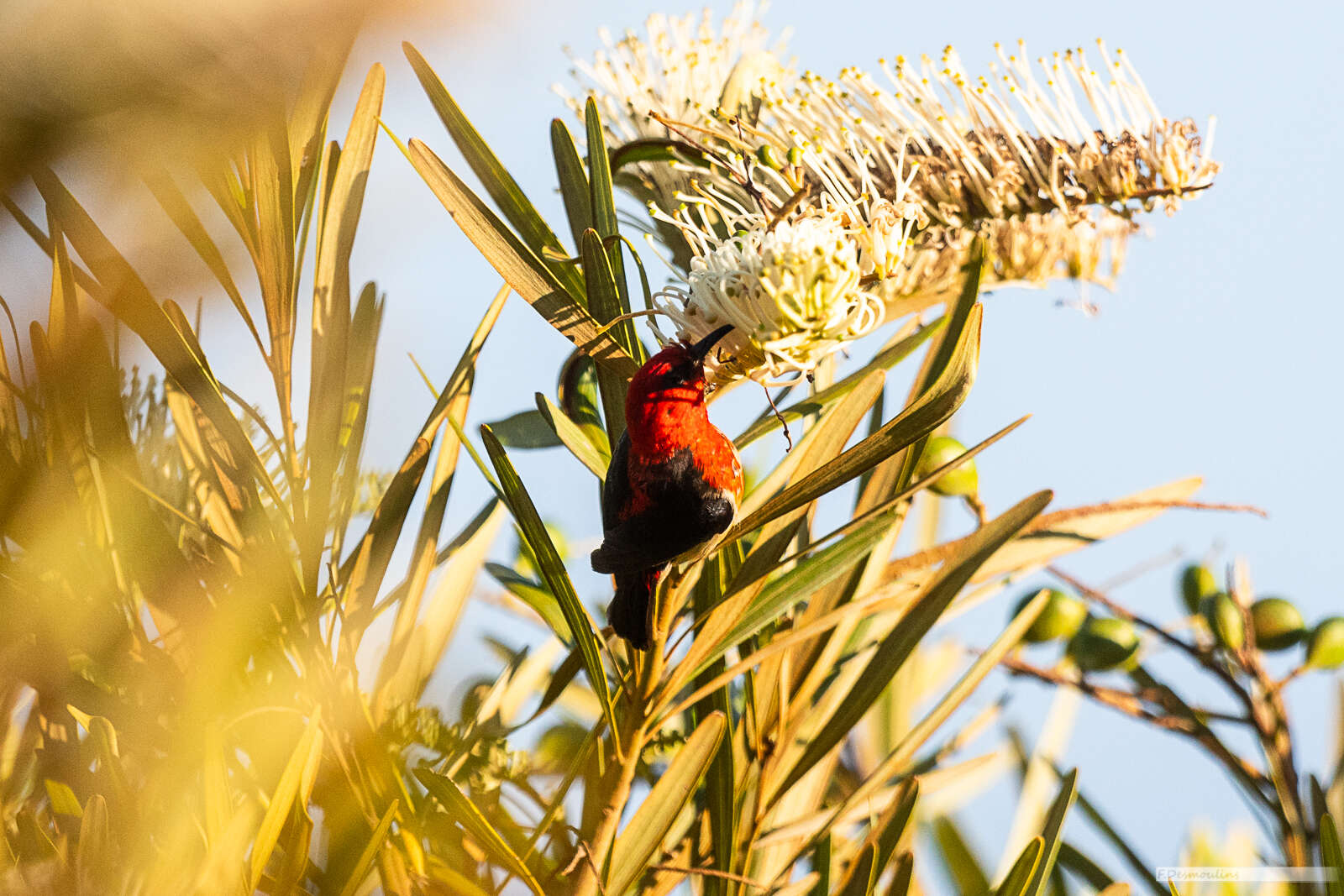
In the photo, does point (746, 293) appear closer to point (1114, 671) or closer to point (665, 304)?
point (665, 304)

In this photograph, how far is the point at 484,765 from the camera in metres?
0.33

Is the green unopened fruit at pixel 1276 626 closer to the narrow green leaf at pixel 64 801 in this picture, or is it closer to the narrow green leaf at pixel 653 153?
the narrow green leaf at pixel 653 153

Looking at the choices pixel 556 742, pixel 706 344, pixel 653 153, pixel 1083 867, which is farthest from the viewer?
pixel 556 742

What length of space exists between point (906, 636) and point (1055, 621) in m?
0.22

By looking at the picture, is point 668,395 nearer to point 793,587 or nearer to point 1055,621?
point 793,587

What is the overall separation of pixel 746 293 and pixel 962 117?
201 millimetres

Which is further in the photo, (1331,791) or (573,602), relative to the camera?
(1331,791)

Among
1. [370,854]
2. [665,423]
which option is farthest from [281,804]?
[665,423]

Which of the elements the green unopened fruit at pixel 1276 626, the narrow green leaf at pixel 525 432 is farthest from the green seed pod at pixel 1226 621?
the narrow green leaf at pixel 525 432

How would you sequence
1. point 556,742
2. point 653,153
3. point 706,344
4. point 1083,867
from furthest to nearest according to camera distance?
point 556,742 → point 1083,867 → point 653,153 → point 706,344

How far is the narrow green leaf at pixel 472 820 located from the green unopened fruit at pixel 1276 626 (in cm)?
43

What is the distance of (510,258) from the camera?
0.69ft

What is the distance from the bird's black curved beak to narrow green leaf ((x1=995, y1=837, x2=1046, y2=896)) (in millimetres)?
189

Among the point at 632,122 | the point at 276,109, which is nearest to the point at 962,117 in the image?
the point at 632,122
